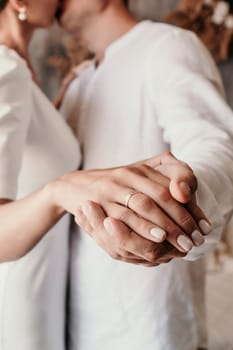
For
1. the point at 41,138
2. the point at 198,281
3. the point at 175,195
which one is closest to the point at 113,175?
the point at 175,195

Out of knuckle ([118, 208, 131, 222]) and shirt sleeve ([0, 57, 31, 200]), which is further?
shirt sleeve ([0, 57, 31, 200])

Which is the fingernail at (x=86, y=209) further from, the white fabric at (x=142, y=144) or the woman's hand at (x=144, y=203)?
the white fabric at (x=142, y=144)

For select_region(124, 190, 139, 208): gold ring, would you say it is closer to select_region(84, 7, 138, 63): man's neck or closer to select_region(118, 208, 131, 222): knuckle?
select_region(118, 208, 131, 222): knuckle

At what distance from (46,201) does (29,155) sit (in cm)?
24

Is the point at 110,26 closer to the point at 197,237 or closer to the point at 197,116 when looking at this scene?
the point at 197,116

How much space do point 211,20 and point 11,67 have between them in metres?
1.50

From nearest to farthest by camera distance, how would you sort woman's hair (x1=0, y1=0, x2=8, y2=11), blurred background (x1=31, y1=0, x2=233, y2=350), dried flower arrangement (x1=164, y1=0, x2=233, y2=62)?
woman's hair (x1=0, y1=0, x2=8, y2=11)
blurred background (x1=31, y1=0, x2=233, y2=350)
dried flower arrangement (x1=164, y1=0, x2=233, y2=62)

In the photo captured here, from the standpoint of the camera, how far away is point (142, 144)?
28.0 inches

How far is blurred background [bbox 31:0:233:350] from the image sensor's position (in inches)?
42.8

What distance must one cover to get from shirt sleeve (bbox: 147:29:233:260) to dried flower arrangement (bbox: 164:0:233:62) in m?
1.30

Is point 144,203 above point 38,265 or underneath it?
above

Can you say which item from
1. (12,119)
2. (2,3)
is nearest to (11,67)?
(12,119)

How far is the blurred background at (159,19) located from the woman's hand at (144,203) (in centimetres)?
64

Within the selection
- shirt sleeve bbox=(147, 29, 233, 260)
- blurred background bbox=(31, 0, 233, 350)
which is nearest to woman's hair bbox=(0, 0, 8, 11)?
shirt sleeve bbox=(147, 29, 233, 260)
